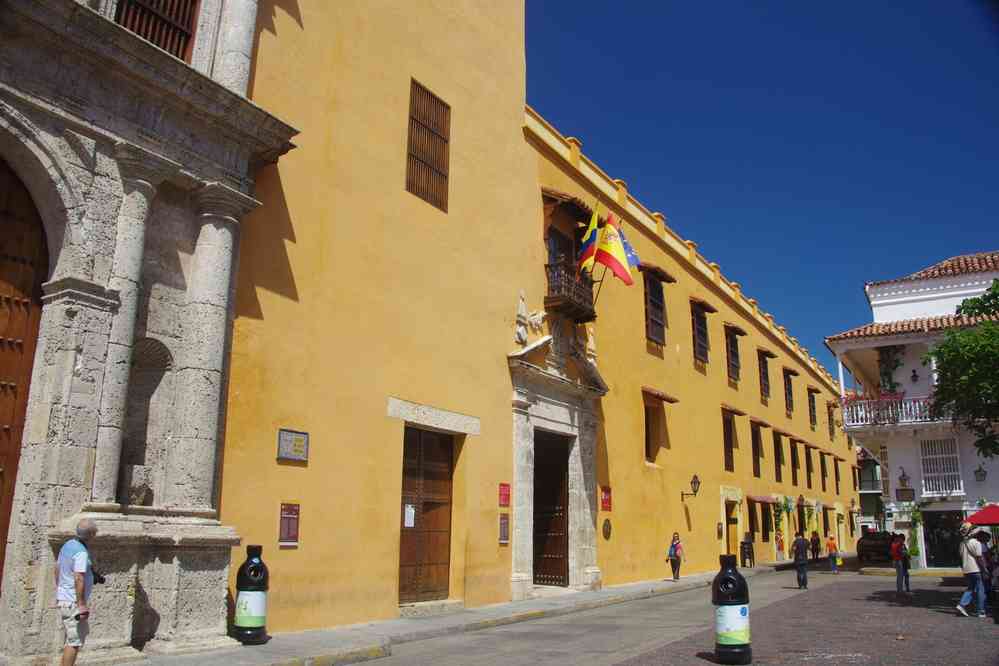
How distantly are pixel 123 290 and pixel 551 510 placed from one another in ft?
37.6

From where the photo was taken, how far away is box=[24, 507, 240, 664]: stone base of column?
8047 millimetres

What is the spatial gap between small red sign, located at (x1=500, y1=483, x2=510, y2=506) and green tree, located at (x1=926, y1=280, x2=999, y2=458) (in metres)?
7.96

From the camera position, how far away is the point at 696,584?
21.0 m

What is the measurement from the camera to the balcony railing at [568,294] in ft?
57.8

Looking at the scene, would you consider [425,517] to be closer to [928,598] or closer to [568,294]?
[568,294]

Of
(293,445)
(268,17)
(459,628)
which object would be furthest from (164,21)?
(459,628)

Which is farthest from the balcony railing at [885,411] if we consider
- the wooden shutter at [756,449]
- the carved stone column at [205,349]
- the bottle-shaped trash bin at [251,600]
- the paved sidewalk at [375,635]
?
the carved stone column at [205,349]

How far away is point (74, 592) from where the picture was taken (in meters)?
7.04

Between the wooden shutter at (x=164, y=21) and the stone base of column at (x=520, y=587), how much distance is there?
10.5m

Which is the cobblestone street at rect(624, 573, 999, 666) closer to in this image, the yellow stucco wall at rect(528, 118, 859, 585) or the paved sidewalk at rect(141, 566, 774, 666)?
the paved sidewalk at rect(141, 566, 774, 666)

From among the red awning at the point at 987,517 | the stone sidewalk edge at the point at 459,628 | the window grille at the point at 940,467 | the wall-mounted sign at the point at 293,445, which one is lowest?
the stone sidewalk edge at the point at 459,628

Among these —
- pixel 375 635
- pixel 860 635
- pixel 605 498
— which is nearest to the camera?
pixel 375 635

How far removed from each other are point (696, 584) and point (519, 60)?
13547mm

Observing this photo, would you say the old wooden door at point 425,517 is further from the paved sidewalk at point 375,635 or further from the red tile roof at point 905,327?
the red tile roof at point 905,327
